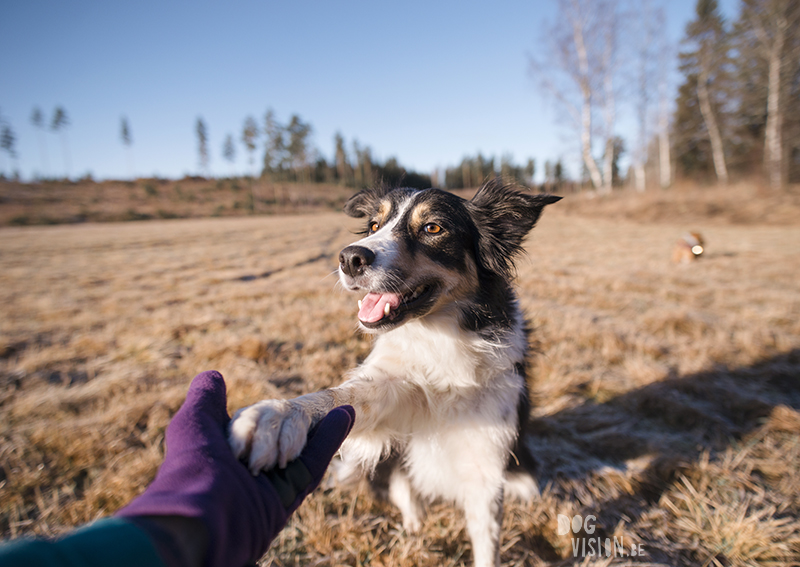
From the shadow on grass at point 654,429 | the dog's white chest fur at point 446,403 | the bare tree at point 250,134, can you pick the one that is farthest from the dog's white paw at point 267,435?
the bare tree at point 250,134

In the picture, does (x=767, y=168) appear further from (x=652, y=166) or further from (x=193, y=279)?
(x=193, y=279)

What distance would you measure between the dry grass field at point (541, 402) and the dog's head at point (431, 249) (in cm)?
38

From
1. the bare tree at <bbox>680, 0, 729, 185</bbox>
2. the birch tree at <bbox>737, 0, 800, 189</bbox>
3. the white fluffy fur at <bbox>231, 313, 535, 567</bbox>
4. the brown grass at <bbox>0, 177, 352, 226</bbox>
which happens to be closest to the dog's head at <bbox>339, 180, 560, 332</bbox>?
the white fluffy fur at <bbox>231, 313, 535, 567</bbox>

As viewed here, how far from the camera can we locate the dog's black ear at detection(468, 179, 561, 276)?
2283 millimetres

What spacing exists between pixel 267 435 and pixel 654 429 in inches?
117

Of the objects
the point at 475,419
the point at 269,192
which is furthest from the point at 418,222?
the point at 269,192

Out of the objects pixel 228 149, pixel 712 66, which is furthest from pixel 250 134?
pixel 712 66

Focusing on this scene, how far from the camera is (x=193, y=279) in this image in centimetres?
732

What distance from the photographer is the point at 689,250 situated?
8000 mm

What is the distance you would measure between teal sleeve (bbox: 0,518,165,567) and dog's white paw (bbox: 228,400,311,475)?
1.07 ft

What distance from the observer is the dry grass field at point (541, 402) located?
71.6 inches

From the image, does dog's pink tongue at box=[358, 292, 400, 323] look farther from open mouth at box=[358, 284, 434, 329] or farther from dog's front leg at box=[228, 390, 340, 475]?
dog's front leg at box=[228, 390, 340, 475]

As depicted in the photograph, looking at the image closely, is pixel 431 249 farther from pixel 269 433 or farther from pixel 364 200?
pixel 269 433

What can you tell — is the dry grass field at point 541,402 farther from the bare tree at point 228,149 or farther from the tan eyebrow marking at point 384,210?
the bare tree at point 228,149
